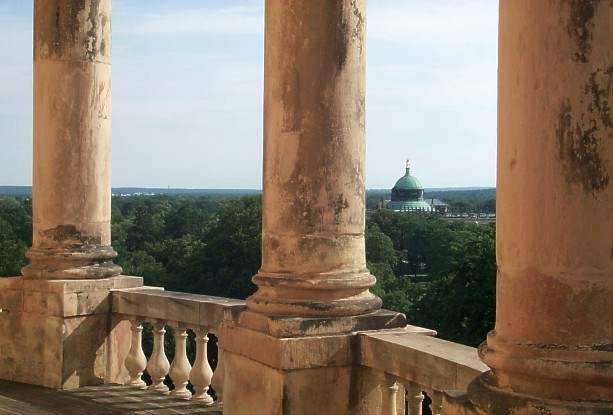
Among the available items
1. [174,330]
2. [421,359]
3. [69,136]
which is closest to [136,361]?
[174,330]

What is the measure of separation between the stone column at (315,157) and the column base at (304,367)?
0.64 metres

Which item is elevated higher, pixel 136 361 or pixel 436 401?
pixel 436 401

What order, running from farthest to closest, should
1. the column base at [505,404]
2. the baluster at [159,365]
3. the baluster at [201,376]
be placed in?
the baluster at [159,365], the baluster at [201,376], the column base at [505,404]

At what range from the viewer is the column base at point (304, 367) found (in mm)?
32375

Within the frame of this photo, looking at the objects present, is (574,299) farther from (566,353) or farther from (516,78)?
(516,78)

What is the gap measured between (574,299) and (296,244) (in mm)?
15024

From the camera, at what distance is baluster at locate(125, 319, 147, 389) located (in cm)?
4653

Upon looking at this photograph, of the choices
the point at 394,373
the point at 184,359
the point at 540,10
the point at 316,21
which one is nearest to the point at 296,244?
the point at 394,373

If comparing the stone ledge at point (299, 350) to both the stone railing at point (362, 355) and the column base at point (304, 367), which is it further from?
the stone railing at point (362, 355)

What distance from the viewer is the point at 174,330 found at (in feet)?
148

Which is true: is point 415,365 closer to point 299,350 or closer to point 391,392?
point 391,392

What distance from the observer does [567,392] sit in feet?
64.9

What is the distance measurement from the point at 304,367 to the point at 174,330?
46.1 feet

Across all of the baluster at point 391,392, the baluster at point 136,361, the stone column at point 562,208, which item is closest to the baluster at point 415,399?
the baluster at point 391,392
